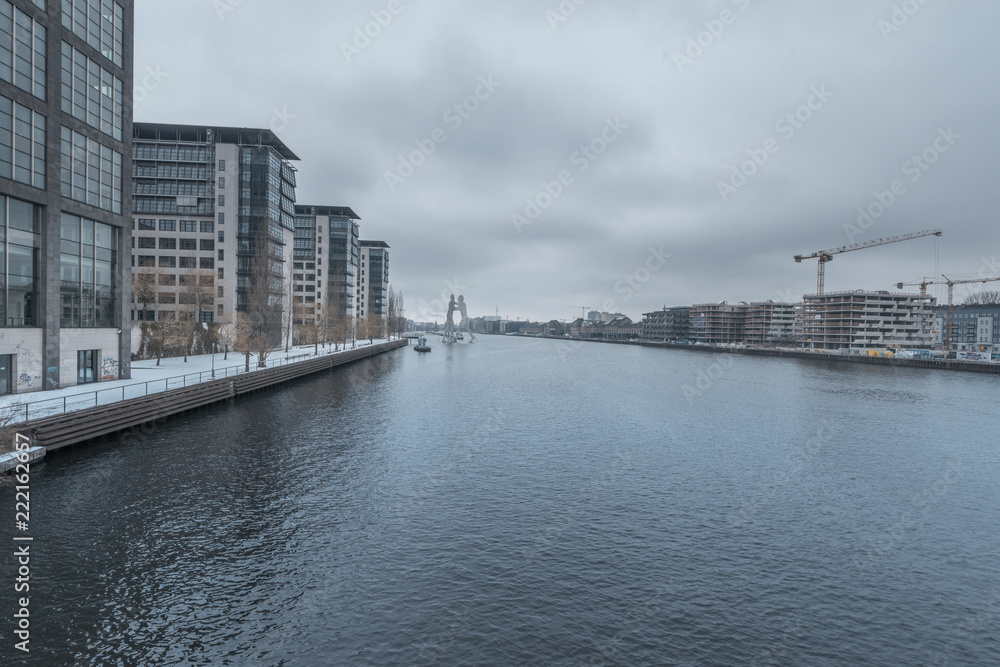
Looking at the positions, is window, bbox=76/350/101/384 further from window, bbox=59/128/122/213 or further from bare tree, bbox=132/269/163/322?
bare tree, bbox=132/269/163/322

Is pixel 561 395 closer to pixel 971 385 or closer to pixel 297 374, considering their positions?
pixel 297 374

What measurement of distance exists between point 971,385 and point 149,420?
12353 centimetres

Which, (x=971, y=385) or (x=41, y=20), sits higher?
(x=41, y=20)

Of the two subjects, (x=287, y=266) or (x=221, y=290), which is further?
(x=287, y=266)

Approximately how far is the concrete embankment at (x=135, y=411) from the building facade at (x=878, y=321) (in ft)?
634

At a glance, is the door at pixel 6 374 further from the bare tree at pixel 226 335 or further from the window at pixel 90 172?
the bare tree at pixel 226 335

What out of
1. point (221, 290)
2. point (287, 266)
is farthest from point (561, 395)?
point (287, 266)

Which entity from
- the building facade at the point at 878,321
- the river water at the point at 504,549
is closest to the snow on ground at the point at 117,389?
the river water at the point at 504,549

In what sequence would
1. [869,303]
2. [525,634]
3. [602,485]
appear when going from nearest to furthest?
[525,634] < [602,485] < [869,303]

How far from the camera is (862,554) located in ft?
68.6

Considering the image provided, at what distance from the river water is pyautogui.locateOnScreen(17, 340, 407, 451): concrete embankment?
4.70 feet

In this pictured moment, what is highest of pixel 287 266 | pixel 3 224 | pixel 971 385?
pixel 287 266

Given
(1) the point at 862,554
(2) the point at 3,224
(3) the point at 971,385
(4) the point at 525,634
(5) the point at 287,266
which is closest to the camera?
(4) the point at 525,634

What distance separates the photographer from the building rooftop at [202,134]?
110m
